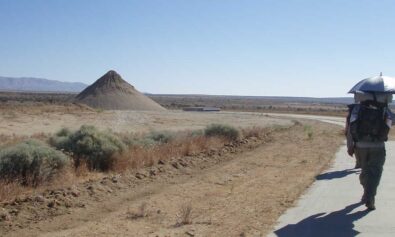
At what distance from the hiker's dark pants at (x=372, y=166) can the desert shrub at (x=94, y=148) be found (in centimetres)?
811

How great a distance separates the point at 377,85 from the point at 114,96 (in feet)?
231

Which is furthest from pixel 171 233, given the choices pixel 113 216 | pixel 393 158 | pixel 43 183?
pixel 393 158

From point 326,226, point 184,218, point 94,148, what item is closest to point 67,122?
point 94,148

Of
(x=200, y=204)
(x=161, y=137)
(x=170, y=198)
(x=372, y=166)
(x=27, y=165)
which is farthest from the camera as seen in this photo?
(x=161, y=137)

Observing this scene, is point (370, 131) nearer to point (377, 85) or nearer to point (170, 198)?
point (377, 85)

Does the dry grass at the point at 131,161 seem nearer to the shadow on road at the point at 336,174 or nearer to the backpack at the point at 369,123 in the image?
the shadow on road at the point at 336,174

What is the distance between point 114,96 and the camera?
78.2m

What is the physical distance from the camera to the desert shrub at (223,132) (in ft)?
88.4

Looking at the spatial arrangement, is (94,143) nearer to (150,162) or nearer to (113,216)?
(150,162)

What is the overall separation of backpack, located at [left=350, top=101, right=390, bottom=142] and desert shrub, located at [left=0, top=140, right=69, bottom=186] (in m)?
6.69

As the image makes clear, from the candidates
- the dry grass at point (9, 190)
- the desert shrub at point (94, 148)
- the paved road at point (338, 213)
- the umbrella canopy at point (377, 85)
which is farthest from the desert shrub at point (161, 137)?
the umbrella canopy at point (377, 85)

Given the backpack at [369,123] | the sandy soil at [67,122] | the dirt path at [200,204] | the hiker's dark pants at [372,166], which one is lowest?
the sandy soil at [67,122]

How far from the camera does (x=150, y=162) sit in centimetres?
1605

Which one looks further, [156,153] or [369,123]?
[156,153]
